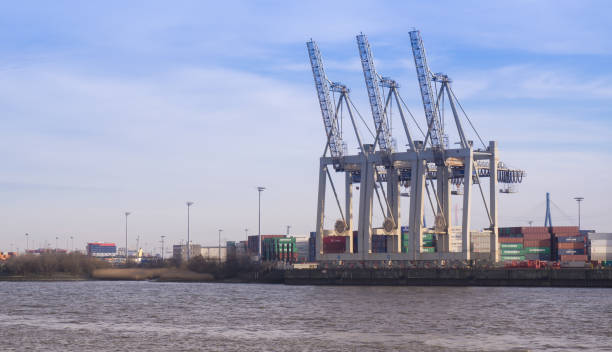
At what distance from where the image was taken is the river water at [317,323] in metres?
42.6

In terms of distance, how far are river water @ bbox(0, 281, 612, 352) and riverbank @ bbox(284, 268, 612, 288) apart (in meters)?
14.1

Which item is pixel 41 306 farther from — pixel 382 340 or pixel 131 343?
pixel 382 340

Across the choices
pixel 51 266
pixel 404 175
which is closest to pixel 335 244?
pixel 404 175

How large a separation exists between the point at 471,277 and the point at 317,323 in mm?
50682

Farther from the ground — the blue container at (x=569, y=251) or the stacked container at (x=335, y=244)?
the stacked container at (x=335, y=244)

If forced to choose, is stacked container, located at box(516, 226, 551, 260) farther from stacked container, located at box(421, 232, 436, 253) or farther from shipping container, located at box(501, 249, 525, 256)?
stacked container, located at box(421, 232, 436, 253)

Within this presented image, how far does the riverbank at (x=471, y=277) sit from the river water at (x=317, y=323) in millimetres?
14097

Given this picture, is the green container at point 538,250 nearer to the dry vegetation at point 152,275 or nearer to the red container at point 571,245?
the red container at point 571,245

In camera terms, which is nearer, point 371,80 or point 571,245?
point 371,80

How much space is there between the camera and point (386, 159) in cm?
10988

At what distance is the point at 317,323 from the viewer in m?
53.6

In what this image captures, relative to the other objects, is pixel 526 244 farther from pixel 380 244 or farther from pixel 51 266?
pixel 51 266

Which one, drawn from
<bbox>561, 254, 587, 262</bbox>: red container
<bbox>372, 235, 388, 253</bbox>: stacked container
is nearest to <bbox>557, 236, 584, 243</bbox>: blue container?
<bbox>561, 254, 587, 262</bbox>: red container

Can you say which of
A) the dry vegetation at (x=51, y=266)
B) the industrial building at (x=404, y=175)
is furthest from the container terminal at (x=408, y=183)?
the dry vegetation at (x=51, y=266)
